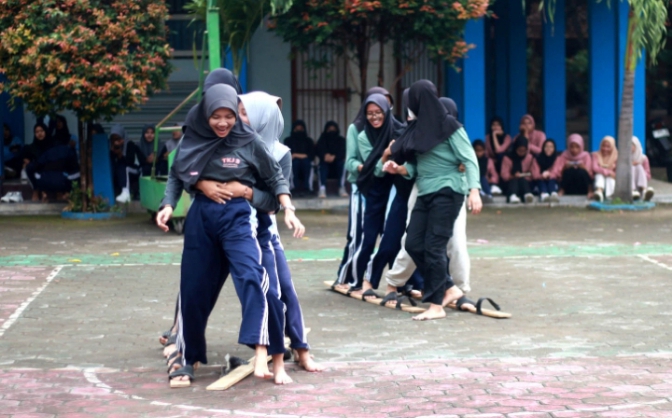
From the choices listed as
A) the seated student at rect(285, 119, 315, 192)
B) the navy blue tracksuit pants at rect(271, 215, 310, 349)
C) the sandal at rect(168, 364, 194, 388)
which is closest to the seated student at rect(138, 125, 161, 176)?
the seated student at rect(285, 119, 315, 192)

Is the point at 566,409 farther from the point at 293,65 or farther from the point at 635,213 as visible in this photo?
the point at 293,65

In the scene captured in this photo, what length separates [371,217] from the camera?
912 centimetres

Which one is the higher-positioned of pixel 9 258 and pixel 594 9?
pixel 594 9

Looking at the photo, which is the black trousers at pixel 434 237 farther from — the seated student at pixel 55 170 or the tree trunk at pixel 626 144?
the seated student at pixel 55 170

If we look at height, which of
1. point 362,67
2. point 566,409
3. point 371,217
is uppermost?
point 362,67

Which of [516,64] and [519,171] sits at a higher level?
[516,64]

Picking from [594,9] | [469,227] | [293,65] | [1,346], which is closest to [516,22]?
[594,9]

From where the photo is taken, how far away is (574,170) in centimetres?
1731

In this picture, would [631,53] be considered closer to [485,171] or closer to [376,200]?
[485,171]

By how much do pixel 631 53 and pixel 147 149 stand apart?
24.3 feet

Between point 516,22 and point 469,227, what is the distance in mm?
7801

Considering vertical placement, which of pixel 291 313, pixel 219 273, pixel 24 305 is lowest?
pixel 24 305

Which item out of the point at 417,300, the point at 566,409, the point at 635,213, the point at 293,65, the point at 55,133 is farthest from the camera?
the point at 293,65

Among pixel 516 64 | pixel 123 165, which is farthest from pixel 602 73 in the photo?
pixel 123 165
